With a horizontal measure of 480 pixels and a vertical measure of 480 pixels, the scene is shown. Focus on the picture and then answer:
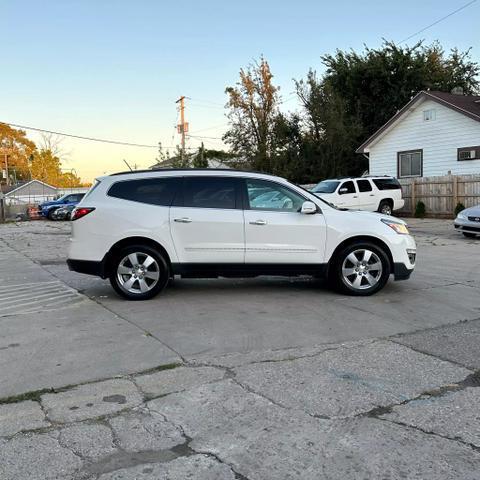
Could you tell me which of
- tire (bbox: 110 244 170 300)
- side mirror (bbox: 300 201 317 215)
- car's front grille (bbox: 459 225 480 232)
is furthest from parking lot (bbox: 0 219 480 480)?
car's front grille (bbox: 459 225 480 232)

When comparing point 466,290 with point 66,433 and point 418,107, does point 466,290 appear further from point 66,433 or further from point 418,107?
point 418,107

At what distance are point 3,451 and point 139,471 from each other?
3.04 feet

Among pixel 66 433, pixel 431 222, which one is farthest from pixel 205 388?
pixel 431 222

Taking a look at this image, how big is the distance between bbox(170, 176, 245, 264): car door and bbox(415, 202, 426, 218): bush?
60.5ft

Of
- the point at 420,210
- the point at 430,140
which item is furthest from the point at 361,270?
the point at 430,140

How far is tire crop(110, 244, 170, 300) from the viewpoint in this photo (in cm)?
764

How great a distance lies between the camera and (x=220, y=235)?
7707 mm

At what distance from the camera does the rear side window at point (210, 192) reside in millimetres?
7836

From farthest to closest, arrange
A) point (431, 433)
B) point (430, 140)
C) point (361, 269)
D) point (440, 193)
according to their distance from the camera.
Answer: point (430, 140) < point (440, 193) < point (361, 269) < point (431, 433)

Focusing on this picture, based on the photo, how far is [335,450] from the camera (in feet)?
11.2

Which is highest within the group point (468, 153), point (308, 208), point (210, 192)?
point (468, 153)

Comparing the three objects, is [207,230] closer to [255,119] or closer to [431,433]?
[431,433]

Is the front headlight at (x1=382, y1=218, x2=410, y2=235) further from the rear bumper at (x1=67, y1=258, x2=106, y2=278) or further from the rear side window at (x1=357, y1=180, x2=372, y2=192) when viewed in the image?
the rear side window at (x1=357, y1=180, x2=372, y2=192)

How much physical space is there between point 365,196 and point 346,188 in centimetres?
97
